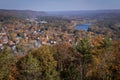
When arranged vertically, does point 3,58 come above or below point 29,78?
above

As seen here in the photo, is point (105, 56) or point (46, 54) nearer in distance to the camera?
point (105, 56)

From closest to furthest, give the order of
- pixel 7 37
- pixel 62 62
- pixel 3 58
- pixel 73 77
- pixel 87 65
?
pixel 3 58 → pixel 73 77 → pixel 87 65 → pixel 62 62 → pixel 7 37

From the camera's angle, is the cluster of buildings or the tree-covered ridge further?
the cluster of buildings

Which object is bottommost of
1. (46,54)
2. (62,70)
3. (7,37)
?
(7,37)

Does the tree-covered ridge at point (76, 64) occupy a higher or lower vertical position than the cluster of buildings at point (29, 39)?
higher

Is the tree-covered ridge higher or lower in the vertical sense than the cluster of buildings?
higher

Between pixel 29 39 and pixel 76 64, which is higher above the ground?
pixel 76 64

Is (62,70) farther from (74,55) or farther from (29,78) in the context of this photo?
(29,78)

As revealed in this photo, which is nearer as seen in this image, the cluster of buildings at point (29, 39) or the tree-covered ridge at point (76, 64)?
the tree-covered ridge at point (76, 64)

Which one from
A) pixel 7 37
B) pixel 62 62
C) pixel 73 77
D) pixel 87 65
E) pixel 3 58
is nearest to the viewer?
pixel 3 58

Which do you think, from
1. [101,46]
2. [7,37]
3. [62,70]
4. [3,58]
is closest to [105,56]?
[101,46]

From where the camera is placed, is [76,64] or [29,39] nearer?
[76,64]
